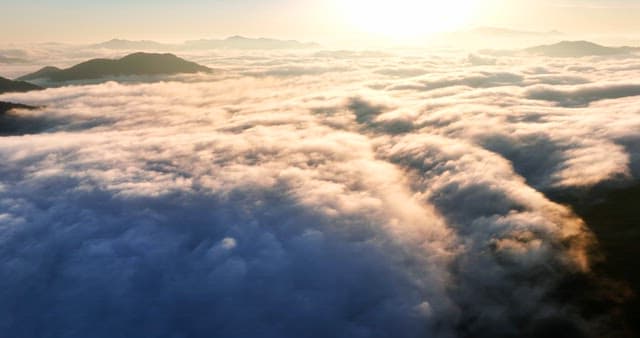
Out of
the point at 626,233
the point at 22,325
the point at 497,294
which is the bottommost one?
the point at 22,325

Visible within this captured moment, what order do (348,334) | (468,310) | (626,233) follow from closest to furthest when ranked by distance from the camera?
1. (348,334)
2. (468,310)
3. (626,233)

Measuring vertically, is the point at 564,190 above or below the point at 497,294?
above

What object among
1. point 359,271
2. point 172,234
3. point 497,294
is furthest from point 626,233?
point 172,234

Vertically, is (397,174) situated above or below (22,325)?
above

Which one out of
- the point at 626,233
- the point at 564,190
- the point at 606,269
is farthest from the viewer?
the point at 564,190

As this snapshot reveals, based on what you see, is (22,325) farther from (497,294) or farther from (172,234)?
(497,294)

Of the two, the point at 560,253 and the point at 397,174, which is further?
the point at 397,174

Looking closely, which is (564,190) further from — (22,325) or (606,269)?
(22,325)

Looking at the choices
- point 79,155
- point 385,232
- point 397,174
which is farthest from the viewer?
point 79,155

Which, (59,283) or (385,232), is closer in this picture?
(59,283)

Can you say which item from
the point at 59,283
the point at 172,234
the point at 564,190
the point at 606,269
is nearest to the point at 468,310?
the point at 606,269
